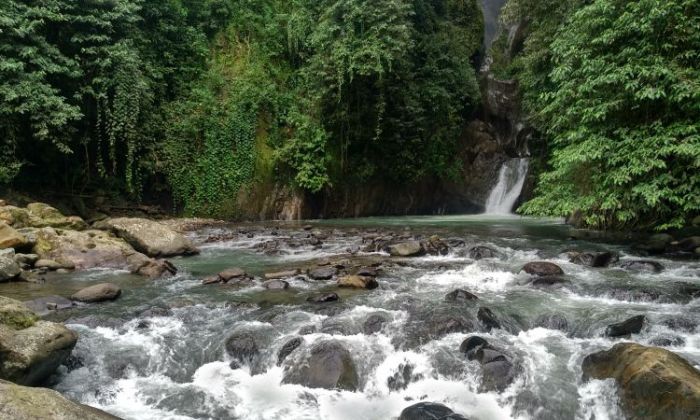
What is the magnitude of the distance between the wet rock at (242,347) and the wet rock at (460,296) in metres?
3.04

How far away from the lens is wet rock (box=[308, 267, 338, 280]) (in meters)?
8.92

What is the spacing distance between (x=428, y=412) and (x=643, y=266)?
6.65 m

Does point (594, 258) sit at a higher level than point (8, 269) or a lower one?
higher

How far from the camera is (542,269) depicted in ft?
28.8

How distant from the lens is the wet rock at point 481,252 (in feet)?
34.7

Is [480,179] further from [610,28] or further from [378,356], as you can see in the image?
[378,356]

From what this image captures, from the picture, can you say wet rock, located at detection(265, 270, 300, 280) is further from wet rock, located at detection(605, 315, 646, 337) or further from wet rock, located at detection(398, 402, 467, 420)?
wet rock, located at detection(605, 315, 646, 337)

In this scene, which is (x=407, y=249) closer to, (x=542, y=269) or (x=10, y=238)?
(x=542, y=269)

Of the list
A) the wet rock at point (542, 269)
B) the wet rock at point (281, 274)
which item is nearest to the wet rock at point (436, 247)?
the wet rock at point (542, 269)

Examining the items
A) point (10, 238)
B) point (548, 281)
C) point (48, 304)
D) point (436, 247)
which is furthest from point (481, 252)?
point (10, 238)

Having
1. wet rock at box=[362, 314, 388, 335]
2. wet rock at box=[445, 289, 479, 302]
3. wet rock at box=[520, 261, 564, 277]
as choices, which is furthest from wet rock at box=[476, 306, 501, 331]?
wet rock at box=[520, 261, 564, 277]

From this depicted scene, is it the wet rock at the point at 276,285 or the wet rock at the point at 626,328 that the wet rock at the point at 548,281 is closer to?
the wet rock at the point at 626,328

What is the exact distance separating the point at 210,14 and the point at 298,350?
1866 centimetres

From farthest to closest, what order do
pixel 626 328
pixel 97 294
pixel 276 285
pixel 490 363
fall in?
pixel 276 285
pixel 97 294
pixel 626 328
pixel 490 363
